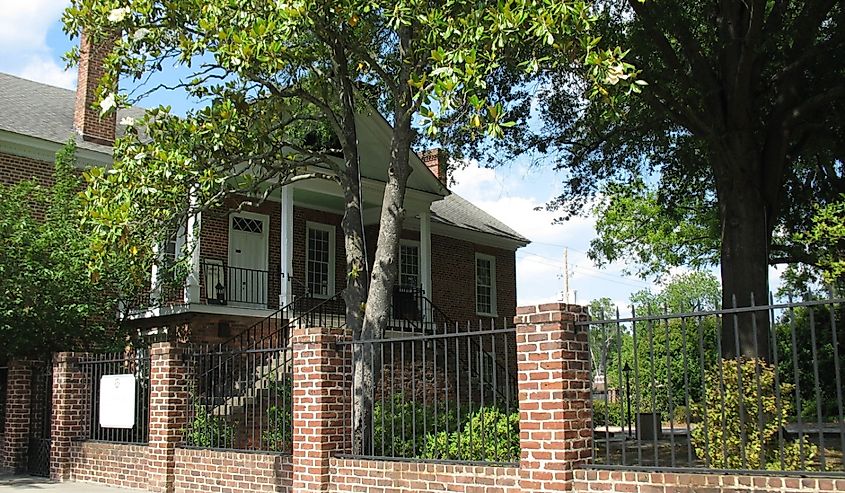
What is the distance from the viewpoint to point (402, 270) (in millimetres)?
24422

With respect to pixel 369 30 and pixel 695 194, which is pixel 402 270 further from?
pixel 369 30

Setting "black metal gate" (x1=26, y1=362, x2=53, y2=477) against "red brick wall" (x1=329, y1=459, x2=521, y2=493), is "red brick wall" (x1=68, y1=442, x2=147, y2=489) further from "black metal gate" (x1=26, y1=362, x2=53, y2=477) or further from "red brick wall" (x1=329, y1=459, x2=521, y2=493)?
"red brick wall" (x1=329, y1=459, x2=521, y2=493)

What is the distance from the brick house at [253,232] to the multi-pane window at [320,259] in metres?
0.03

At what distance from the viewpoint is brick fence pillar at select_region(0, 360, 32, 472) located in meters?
14.3

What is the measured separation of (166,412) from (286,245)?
20.6ft

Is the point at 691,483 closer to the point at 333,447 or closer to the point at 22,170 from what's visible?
the point at 333,447

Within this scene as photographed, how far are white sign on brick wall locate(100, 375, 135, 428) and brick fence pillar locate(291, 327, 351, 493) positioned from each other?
3.68 m

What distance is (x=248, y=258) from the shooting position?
20391 millimetres

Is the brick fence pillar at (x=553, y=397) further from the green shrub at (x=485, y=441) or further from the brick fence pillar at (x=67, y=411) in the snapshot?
the brick fence pillar at (x=67, y=411)

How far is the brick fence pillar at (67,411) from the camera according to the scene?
44.5ft

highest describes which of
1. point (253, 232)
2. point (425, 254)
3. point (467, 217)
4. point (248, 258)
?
point (467, 217)

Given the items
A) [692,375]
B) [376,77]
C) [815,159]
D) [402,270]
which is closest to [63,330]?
[376,77]

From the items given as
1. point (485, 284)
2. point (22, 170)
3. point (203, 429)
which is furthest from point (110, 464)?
point (485, 284)

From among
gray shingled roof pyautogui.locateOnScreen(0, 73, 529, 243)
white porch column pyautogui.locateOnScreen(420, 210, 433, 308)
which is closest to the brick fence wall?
gray shingled roof pyautogui.locateOnScreen(0, 73, 529, 243)
